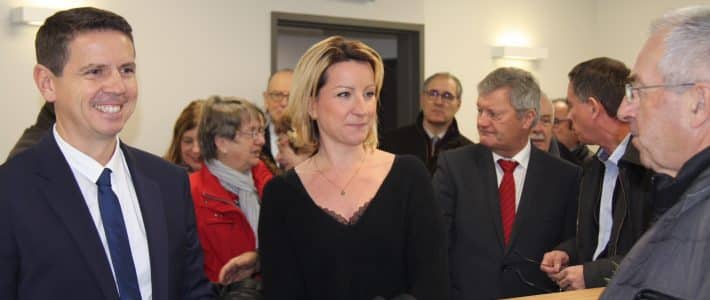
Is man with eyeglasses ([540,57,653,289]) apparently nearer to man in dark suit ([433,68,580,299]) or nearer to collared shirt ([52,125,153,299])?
man in dark suit ([433,68,580,299])

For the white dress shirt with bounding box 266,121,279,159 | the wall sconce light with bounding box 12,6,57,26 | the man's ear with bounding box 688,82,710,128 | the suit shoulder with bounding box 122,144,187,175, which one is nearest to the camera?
the man's ear with bounding box 688,82,710,128

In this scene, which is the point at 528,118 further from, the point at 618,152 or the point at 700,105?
the point at 700,105

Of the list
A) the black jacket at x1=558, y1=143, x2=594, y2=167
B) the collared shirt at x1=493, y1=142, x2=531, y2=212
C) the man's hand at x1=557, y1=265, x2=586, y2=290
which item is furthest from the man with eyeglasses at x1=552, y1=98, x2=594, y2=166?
the man's hand at x1=557, y1=265, x2=586, y2=290

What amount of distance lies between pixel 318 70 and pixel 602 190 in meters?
1.26

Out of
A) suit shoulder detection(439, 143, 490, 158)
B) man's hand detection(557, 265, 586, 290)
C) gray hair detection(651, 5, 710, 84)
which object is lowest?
man's hand detection(557, 265, 586, 290)

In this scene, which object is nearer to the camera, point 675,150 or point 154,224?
point 675,150

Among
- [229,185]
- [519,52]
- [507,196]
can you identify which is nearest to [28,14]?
[229,185]

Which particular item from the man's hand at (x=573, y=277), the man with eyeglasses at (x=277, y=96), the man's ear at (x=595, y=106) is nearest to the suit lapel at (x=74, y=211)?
the man's hand at (x=573, y=277)

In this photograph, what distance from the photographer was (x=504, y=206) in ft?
10.9

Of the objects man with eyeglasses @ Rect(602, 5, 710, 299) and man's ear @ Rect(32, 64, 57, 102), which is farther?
man's ear @ Rect(32, 64, 57, 102)

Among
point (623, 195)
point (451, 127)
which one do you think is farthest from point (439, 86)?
point (623, 195)

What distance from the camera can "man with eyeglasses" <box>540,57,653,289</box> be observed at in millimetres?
2803

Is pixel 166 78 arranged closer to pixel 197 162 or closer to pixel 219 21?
pixel 219 21

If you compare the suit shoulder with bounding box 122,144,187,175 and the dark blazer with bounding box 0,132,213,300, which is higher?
the suit shoulder with bounding box 122,144,187,175
